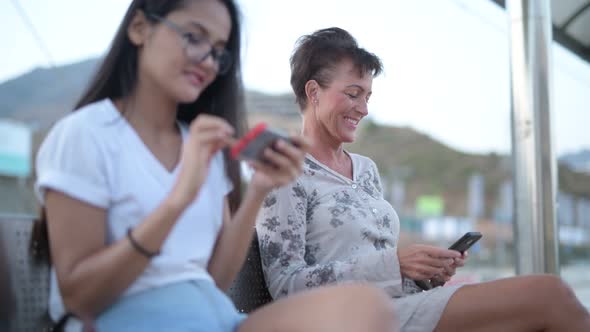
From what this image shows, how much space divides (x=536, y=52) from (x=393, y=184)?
61855 mm

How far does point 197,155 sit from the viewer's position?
56.1 inches

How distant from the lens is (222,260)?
176 centimetres

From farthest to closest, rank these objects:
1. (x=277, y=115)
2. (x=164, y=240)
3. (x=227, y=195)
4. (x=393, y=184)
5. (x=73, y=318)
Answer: (x=393, y=184), (x=277, y=115), (x=227, y=195), (x=73, y=318), (x=164, y=240)

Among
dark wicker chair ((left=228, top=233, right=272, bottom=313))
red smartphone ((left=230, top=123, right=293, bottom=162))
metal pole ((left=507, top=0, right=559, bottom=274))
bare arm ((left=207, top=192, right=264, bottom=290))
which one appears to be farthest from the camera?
metal pole ((left=507, top=0, right=559, bottom=274))

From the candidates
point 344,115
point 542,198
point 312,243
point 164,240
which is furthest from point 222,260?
point 542,198

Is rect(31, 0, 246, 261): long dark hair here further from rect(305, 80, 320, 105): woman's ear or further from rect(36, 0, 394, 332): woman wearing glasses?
rect(305, 80, 320, 105): woman's ear

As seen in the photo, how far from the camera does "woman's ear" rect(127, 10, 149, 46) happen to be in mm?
1643

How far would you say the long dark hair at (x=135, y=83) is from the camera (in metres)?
1.66

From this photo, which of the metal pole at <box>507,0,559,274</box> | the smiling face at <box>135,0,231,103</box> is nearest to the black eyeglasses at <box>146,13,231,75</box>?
the smiling face at <box>135,0,231,103</box>

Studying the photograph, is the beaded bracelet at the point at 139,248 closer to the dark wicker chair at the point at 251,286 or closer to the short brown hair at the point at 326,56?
the dark wicker chair at the point at 251,286

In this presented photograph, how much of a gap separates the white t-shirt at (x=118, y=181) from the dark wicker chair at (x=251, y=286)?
0.81 m

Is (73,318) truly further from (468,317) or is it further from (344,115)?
(344,115)

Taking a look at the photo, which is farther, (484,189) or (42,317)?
(484,189)

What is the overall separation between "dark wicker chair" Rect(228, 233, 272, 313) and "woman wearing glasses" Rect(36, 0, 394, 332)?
643 millimetres
